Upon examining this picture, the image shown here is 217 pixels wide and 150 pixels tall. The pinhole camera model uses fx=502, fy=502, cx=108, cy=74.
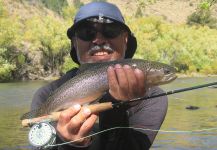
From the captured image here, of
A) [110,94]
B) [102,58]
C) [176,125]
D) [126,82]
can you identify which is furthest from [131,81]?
[176,125]

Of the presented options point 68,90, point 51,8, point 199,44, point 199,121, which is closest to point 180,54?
point 199,44

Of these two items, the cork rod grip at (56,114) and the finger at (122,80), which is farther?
the cork rod grip at (56,114)

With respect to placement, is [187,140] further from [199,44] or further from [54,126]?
[199,44]

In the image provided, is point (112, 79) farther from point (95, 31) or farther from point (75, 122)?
point (95, 31)

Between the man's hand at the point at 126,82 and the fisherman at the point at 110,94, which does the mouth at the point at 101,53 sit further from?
the man's hand at the point at 126,82

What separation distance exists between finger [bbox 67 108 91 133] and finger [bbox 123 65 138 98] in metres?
0.28

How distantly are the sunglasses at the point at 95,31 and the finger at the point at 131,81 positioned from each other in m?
0.65

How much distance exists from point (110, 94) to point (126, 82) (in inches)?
Result: 9.3

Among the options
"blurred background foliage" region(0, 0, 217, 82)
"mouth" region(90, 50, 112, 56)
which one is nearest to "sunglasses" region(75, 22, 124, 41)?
"mouth" region(90, 50, 112, 56)

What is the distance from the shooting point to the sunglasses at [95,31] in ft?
11.8

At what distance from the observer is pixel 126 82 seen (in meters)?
2.95

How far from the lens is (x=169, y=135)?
18203 mm

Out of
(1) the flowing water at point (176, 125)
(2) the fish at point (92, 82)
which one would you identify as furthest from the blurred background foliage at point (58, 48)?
(2) the fish at point (92, 82)

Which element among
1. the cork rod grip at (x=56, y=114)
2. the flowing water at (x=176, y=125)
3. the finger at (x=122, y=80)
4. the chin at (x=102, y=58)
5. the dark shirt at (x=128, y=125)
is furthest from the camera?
the flowing water at (x=176, y=125)
